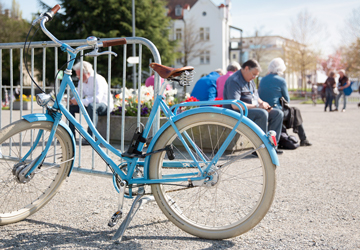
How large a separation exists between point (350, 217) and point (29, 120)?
263cm

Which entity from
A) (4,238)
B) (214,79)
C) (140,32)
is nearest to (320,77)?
(140,32)

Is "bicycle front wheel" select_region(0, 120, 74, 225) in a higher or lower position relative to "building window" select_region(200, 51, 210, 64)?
lower

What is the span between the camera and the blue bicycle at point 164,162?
282 centimetres

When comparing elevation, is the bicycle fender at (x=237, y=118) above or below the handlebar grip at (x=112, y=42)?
below

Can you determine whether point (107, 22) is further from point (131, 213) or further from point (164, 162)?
point (131, 213)

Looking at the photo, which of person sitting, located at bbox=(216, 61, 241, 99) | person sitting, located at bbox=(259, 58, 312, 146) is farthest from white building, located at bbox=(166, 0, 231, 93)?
person sitting, located at bbox=(259, 58, 312, 146)

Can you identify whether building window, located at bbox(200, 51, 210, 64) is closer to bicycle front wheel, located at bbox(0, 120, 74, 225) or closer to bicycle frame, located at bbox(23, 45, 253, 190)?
bicycle front wheel, located at bbox(0, 120, 74, 225)

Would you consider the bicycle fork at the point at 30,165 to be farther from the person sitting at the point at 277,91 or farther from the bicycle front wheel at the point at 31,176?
the person sitting at the point at 277,91

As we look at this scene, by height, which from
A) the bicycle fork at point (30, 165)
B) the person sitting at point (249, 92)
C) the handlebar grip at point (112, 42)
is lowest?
the bicycle fork at point (30, 165)

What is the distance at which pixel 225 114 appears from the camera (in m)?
2.84

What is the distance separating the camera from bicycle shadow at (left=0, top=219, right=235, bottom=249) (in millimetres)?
2795

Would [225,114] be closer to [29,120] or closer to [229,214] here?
[229,214]

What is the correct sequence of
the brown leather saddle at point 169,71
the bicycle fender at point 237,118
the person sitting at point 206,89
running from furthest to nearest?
the person sitting at point 206,89
the brown leather saddle at point 169,71
the bicycle fender at point 237,118

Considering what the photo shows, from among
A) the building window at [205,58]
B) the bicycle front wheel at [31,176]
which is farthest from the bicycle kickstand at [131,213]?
the building window at [205,58]
